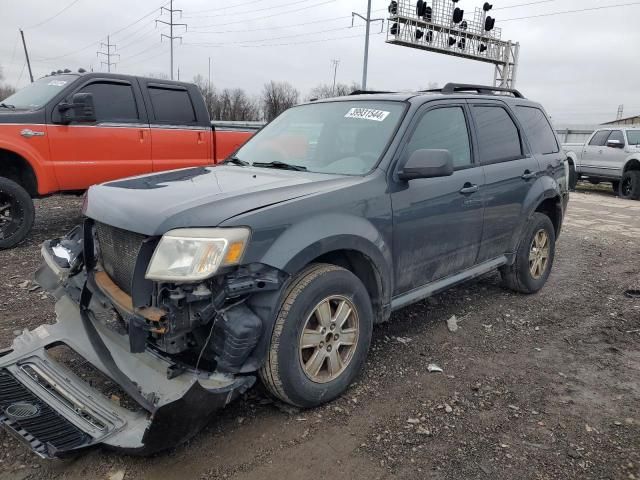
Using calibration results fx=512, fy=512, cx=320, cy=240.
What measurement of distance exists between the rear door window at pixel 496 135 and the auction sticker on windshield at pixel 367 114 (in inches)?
40.4

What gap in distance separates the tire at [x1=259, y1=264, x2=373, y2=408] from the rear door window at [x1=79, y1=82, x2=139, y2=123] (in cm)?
516

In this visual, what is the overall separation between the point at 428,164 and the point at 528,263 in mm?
2297

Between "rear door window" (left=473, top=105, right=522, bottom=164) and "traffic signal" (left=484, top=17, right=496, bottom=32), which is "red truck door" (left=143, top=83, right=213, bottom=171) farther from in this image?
"traffic signal" (left=484, top=17, right=496, bottom=32)

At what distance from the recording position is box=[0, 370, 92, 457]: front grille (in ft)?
7.71

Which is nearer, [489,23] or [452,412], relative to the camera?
[452,412]

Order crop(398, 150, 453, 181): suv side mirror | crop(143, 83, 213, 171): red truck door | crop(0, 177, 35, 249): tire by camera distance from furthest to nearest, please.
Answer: crop(143, 83, 213, 171): red truck door
crop(0, 177, 35, 249): tire
crop(398, 150, 453, 181): suv side mirror

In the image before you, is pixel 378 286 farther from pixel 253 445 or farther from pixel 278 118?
pixel 278 118

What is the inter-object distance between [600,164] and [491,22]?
18.9 m

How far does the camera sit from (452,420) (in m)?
2.99

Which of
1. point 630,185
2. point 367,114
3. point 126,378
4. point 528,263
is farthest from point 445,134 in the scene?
point 630,185

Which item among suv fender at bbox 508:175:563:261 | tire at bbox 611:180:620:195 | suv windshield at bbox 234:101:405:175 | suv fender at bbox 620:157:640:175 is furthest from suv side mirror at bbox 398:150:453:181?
tire at bbox 611:180:620:195

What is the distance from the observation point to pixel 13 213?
615 centimetres

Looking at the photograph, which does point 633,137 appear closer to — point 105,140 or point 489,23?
point 105,140

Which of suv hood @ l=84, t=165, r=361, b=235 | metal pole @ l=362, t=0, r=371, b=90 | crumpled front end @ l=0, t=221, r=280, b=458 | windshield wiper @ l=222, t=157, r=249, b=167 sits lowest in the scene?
crumpled front end @ l=0, t=221, r=280, b=458
